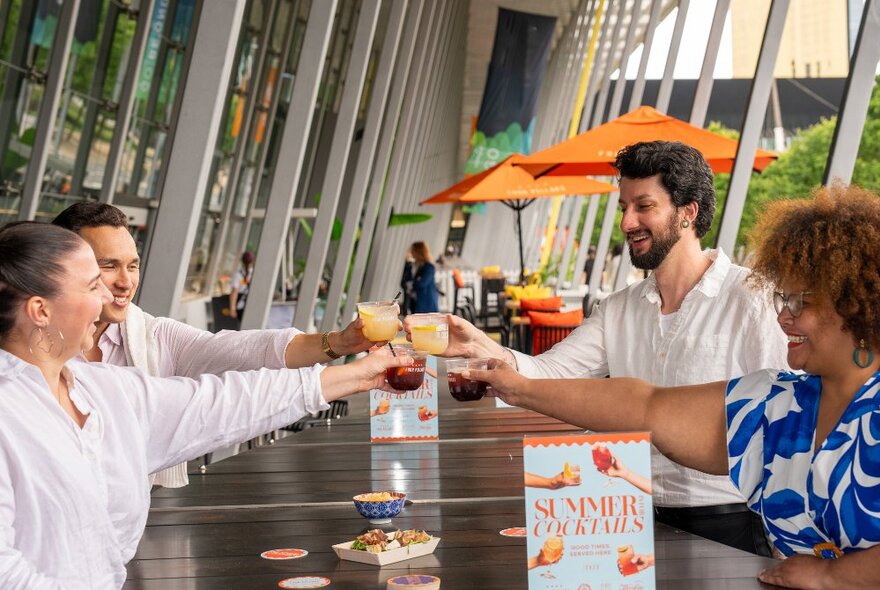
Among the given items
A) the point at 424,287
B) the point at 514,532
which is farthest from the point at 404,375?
the point at 424,287

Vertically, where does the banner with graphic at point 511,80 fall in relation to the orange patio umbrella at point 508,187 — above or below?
above

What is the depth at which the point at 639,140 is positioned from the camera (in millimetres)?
7523

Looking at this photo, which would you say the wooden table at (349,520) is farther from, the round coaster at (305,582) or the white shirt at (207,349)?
the white shirt at (207,349)

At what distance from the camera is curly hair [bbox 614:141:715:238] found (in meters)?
2.87

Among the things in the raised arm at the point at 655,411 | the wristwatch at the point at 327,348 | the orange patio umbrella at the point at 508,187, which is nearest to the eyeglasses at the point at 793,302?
the raised arm at the point at 655,411

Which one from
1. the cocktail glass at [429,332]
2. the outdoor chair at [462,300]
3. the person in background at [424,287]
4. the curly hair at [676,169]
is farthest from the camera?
the person in background at [424,287]

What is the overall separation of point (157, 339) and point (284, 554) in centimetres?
113

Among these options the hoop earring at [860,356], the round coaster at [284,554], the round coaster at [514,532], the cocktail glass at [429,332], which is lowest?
the round coaster at [284,554]

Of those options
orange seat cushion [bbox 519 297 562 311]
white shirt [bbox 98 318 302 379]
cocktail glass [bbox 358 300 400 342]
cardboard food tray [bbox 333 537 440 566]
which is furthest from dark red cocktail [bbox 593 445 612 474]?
orange seat cushion [bbox 519 297 562 311]

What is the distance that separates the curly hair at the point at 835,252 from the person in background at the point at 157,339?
1.18 m

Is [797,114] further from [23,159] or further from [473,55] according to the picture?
[473,55]

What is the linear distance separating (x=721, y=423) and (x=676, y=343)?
32.1 inches

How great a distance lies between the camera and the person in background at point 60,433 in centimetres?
164

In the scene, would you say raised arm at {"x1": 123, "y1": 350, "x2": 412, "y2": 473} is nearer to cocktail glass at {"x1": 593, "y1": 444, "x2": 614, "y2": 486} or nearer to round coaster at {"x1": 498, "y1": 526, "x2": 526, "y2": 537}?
round coaster at {"x1": 498, "y1": 526, "x2": 526, "y2": 537}
